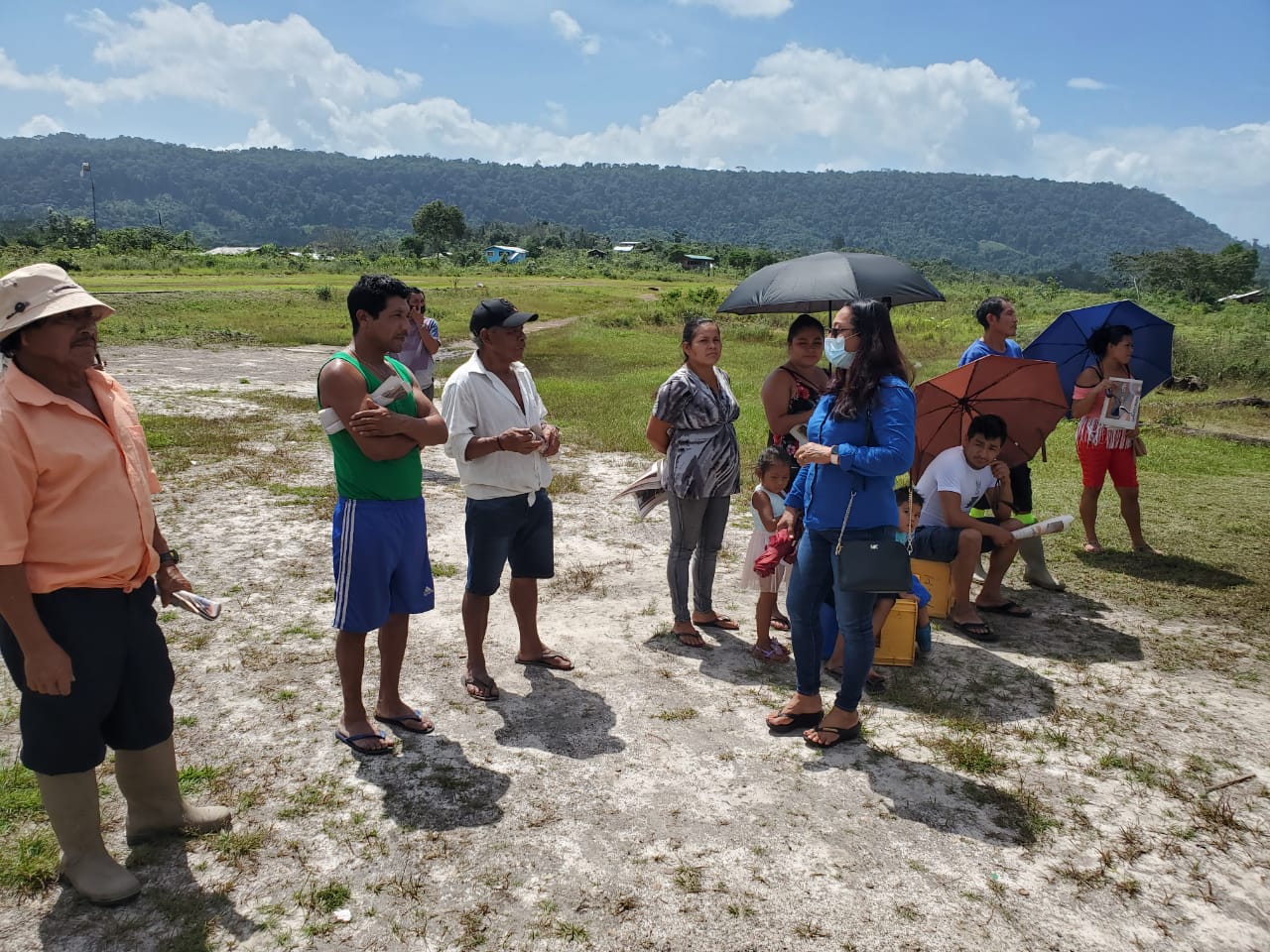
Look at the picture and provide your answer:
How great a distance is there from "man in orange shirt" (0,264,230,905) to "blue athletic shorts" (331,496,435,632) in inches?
28.2

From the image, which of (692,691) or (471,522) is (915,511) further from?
(471,522)

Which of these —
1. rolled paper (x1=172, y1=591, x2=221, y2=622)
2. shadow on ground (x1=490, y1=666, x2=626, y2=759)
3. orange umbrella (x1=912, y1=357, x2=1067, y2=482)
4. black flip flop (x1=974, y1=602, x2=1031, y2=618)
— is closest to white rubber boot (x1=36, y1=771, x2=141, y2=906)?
rolled paper (x1=172, y1=591, x2=221, y2=622)

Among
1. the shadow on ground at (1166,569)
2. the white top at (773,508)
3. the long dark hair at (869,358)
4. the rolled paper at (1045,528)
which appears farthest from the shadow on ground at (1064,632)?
the long dark hair at (869,358)

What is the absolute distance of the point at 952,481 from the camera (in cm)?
525

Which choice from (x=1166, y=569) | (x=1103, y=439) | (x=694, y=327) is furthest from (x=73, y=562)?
(x=1166, y=569)

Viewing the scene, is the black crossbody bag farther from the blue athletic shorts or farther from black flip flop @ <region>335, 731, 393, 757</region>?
black flip flop @ <region>335, 731, 393, 757</region>

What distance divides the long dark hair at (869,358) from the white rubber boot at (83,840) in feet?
9.87

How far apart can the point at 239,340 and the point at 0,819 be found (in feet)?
66.7

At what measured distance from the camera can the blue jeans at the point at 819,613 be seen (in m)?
3.72

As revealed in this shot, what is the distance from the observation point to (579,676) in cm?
458

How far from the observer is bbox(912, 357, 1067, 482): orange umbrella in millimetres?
5172

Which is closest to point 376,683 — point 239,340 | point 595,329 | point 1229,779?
point 1229,779

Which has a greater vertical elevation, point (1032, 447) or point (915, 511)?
point (1032, 447)

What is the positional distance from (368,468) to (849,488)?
6.47 feet
